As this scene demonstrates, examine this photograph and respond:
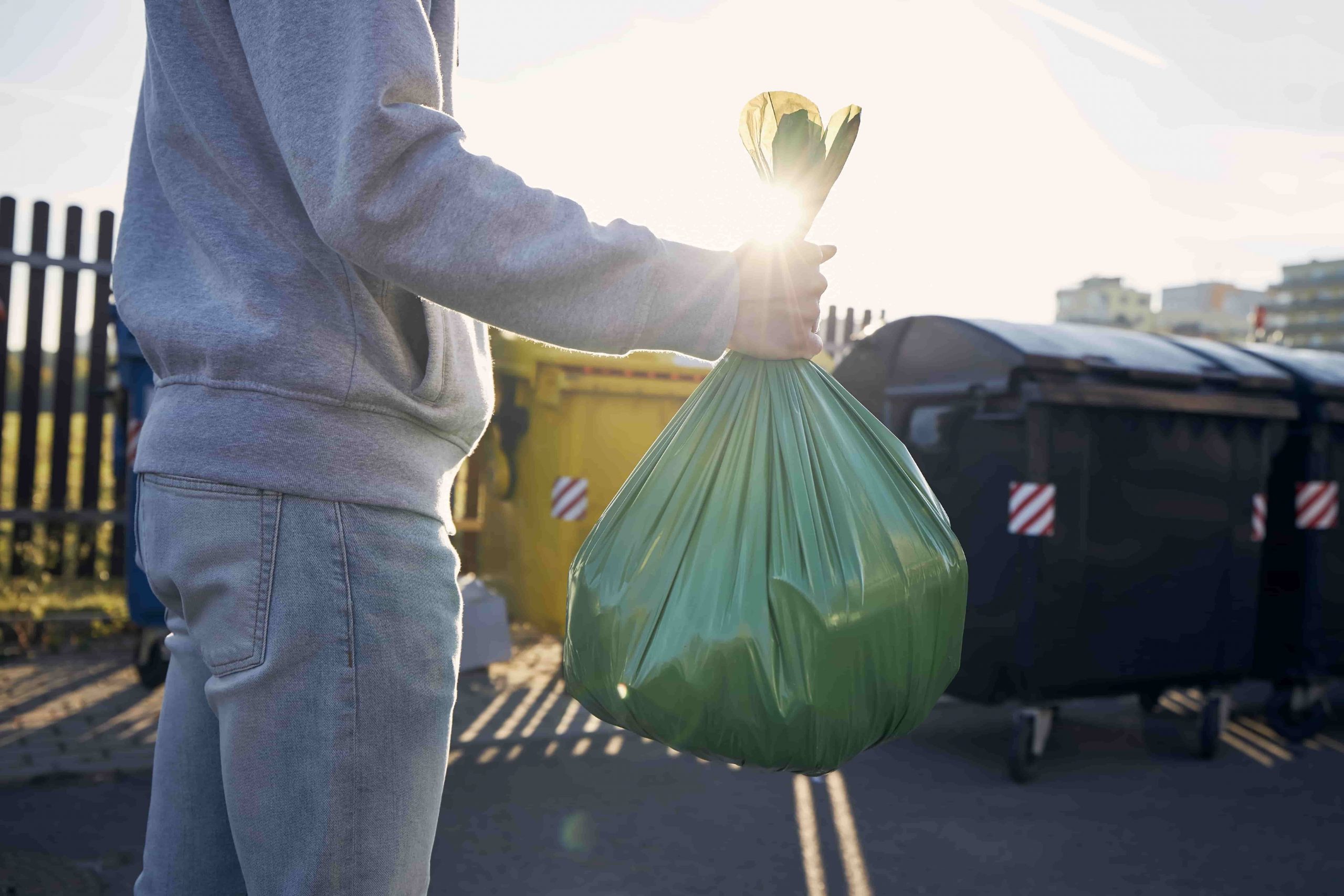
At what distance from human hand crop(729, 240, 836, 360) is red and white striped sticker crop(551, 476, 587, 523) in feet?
15.3

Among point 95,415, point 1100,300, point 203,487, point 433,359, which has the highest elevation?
point 1100,300

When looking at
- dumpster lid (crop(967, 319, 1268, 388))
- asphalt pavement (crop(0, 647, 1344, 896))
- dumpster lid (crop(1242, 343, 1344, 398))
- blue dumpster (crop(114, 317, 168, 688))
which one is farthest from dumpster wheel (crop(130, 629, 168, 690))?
dumpster lid (crop(1242, 343, 1344, 398))

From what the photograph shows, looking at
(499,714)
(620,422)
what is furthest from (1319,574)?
(499,714)

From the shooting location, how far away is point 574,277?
1.14 metres

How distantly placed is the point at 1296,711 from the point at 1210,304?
95434mm

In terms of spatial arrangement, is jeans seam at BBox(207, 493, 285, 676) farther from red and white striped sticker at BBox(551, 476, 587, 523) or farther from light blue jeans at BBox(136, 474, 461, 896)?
red and white striped sticker at BBox(551, 476, 587, 523)

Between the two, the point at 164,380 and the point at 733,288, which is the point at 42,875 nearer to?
the point at 164,380

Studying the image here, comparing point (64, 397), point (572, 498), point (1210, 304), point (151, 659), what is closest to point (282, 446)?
point (151, 659)

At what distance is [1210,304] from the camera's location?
91125 mm

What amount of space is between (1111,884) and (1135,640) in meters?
1.54

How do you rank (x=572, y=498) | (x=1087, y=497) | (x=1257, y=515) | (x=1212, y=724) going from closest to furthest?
(x=1087, y=497)
(x=1212, y=724)
(x=1257, y=515)
(x=572, y=498)

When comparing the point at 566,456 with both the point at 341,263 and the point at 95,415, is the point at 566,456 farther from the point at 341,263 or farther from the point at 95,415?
the point at 341,263

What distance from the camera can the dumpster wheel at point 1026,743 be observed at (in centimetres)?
457

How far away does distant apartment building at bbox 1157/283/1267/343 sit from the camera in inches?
3150
